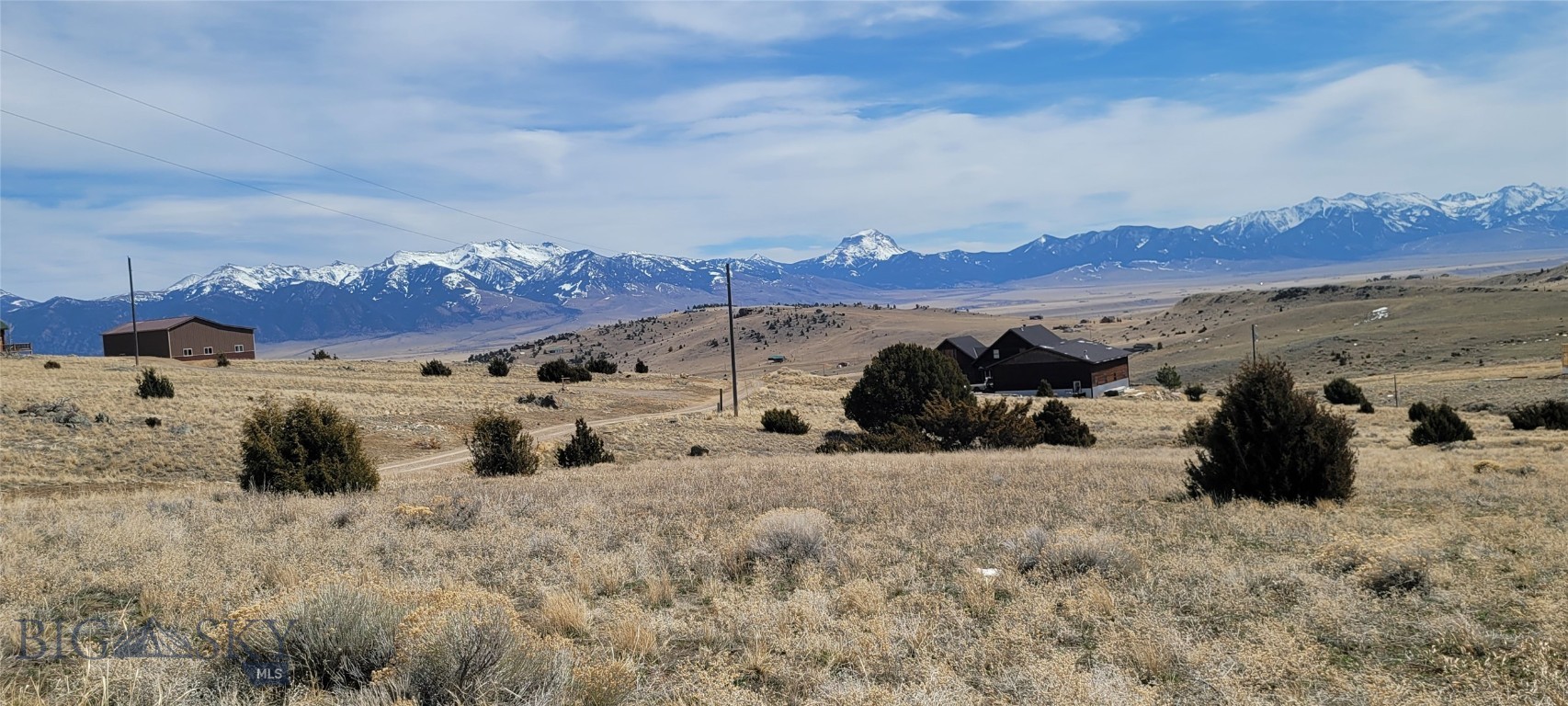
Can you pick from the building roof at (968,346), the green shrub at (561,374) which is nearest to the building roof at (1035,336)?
the building roof at (968,346)

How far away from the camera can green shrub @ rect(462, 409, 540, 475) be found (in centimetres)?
2172

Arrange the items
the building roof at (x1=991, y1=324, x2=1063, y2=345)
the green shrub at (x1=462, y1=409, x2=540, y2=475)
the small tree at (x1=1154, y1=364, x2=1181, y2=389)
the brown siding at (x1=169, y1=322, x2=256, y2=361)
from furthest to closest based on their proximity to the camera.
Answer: the building roof at (x1=991, y1=324, x2=1063, y2=345) → the brown siding at (x1=169, y1=322, x2=256, y2=361) → the small tree at (x1=1154, y1=364, x2=1181, y2=389) → the green shrub at (x1=462, y1=409, x2=540, y2=475)

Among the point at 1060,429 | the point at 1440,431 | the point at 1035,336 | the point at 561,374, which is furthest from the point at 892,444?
the point at 1035,336

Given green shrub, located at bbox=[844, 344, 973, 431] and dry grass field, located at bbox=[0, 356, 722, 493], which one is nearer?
dry grass field, located at bbox=[0, 356, 722, 493]

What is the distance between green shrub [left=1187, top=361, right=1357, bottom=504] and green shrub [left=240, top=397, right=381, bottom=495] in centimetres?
1523

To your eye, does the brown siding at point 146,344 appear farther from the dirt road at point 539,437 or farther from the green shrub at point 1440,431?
the green shrub at point 1440,431

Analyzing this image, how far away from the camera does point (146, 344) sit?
69312 millimetres

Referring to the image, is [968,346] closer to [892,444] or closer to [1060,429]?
[1060,429]

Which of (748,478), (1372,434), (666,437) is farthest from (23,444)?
(1372,434)

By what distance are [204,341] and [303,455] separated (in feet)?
221

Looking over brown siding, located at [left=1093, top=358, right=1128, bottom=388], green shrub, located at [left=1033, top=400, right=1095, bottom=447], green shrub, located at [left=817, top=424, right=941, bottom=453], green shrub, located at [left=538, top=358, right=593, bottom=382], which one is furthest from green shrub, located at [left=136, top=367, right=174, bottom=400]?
brown siding, located at [left=1093, top=358, right=1128, bottom=388]

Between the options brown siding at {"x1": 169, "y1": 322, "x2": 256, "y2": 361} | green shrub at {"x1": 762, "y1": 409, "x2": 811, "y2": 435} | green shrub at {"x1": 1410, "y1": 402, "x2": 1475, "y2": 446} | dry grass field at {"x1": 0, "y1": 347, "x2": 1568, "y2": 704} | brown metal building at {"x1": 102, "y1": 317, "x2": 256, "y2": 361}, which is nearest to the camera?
dry grass field at {"x1": 0, "y1": 347, "x2": 1568, "y2": 704}

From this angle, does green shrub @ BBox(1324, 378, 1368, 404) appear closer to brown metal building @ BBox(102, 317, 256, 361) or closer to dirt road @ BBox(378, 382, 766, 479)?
dirt road @ BBox(378, 382, 766, 479)

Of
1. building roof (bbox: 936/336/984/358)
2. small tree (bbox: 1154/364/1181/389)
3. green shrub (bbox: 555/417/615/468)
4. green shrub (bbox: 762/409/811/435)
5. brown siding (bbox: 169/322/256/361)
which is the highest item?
brown siding (bbox: 169/322/256/361)
